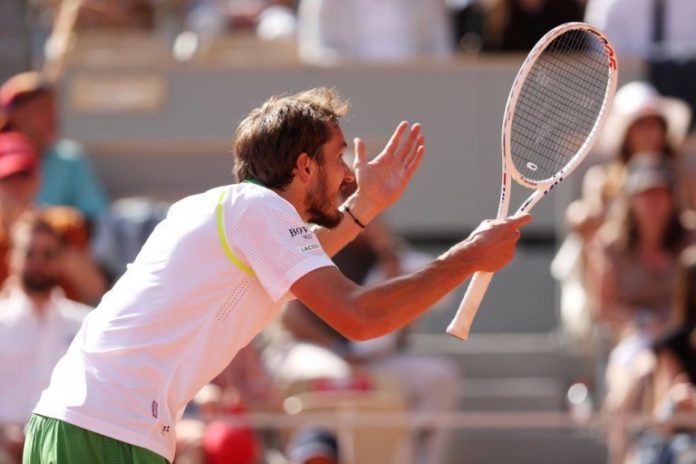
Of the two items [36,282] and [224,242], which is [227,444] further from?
[224,242]

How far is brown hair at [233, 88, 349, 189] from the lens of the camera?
3.62 metres

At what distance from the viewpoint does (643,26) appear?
913 centimetres

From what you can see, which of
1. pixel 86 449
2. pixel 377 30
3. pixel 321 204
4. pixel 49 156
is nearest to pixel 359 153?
pixel 321 204

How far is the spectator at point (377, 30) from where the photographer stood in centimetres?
920

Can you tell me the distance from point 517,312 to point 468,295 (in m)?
5.28

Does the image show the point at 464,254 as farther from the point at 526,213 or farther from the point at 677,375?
the point at 677,375

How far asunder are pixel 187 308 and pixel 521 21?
610cm

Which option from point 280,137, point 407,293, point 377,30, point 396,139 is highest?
point 280,137

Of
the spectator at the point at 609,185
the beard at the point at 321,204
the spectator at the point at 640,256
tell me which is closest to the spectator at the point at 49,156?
the spectator at the point at 609,185

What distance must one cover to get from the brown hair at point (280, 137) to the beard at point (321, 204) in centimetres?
6

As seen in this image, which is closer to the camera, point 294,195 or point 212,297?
point 212,297

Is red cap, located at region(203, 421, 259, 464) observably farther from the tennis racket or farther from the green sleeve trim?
the green sleeve trim

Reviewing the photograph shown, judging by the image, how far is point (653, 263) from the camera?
7.66 metres

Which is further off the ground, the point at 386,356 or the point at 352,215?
the point at 352,215
